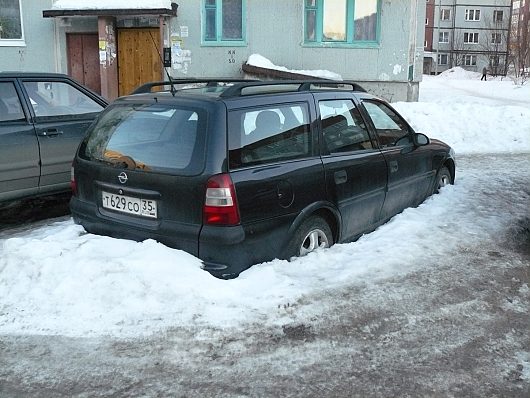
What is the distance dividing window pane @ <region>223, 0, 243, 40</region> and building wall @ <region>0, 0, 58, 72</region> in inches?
170

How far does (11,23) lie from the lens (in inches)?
602

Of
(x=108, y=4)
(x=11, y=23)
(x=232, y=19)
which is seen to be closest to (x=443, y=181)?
(x=232, y=19)

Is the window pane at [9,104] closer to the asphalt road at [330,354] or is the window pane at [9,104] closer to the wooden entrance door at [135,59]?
the asphalt road at [330,354]

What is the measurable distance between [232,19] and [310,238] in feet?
37.6

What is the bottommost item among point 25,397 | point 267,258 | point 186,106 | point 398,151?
point 25,397

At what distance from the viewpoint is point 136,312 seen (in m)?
4.19

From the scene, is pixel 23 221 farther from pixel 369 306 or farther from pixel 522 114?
pixel 522 114

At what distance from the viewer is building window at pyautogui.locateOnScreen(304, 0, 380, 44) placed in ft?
50.8

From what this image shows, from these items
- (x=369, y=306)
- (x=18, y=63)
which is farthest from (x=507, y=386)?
(x=18, y=63)

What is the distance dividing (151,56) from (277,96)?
11.3 meters

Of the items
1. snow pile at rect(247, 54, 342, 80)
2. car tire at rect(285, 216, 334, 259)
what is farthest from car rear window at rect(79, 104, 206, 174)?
snow pile at rect(247, 54, 342, 80)

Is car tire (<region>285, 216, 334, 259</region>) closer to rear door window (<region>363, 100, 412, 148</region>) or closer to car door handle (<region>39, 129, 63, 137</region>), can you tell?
rear door window (<region>363, 100, 412, 148</region>)

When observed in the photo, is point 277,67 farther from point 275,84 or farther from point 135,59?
point 275,84

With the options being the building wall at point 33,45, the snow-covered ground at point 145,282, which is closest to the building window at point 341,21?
the building wall at point 33,45
